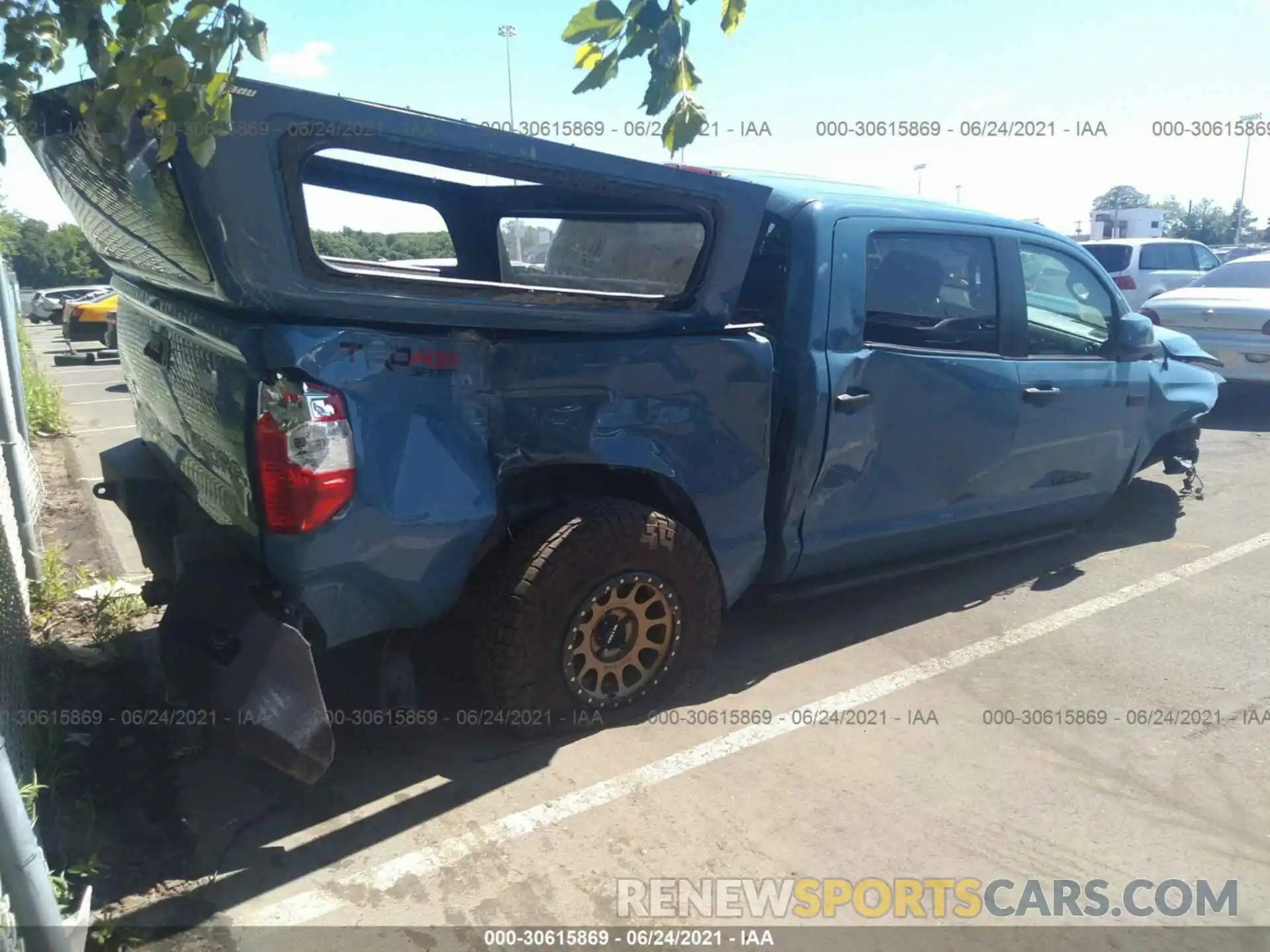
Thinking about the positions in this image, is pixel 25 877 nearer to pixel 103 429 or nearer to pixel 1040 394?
pixel 1040 394

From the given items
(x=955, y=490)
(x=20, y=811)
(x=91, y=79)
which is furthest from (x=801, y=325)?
(x=20, y=811)

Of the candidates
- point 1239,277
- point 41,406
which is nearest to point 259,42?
point 41,406

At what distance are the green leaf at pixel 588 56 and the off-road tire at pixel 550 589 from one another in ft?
4.45

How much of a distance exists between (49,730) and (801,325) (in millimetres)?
2951

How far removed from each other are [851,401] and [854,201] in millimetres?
840

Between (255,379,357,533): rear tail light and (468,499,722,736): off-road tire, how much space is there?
64cm

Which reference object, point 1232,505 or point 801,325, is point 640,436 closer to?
point 801,325

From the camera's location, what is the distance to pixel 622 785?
120 inches

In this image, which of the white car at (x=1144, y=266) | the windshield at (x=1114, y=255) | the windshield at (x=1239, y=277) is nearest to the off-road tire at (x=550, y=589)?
the windshield at (x=1239, y=277)

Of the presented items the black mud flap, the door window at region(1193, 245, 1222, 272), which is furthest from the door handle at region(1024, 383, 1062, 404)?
the door window at region(1193, 245, 1222, 272)

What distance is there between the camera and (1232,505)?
20.1 ft

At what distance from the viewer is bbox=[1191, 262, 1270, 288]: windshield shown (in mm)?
9766

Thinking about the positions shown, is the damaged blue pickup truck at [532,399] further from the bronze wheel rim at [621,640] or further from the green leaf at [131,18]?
the green leaf at [131,18]

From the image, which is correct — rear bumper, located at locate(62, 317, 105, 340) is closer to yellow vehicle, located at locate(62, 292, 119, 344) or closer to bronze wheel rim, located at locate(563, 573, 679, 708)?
yellow vehicle, located at locate(62, 292, 119, 344)
